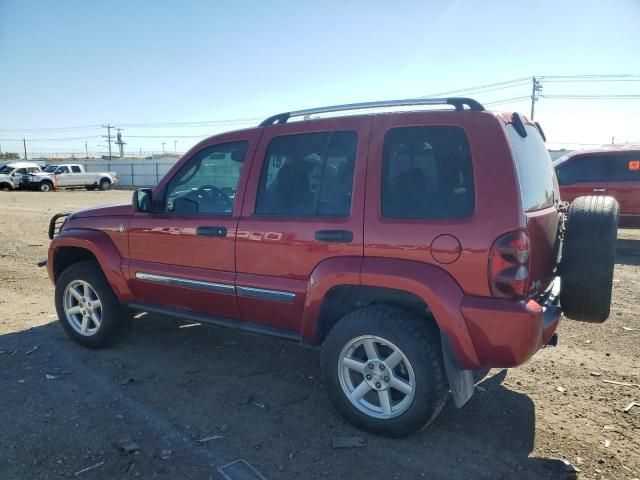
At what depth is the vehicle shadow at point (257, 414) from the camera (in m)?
2.69

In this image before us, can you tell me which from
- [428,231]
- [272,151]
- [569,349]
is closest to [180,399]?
[272,151]


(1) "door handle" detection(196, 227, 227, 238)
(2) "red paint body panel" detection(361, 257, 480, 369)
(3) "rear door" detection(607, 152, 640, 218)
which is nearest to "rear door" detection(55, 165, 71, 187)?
(3) "rear door" detection(607, 152, 640, 218)

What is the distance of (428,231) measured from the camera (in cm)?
271

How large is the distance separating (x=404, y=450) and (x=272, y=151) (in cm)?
217

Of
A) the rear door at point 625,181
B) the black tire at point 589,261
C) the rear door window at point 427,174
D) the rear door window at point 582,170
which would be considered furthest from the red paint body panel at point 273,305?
the rear door at point 625,181

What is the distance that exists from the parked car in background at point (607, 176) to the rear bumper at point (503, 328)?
7894mm

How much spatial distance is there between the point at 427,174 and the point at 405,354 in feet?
3.54

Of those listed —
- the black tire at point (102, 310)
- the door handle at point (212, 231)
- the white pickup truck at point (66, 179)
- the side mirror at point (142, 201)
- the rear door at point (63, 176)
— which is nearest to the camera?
the door handle at point (212, 231)

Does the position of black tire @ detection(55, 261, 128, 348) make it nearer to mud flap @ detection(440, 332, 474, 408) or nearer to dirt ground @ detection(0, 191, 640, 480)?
dirt ground @ detection(0, 191, 640, 480)

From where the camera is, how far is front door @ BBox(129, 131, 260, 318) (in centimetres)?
355

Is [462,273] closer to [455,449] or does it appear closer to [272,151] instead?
[455,449]

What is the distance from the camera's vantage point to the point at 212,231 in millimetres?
3562

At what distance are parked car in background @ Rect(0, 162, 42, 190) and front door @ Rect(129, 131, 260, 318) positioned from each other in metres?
30.6

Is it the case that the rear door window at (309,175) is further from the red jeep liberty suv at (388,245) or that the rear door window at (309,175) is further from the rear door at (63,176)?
the rear door at (63,176)
